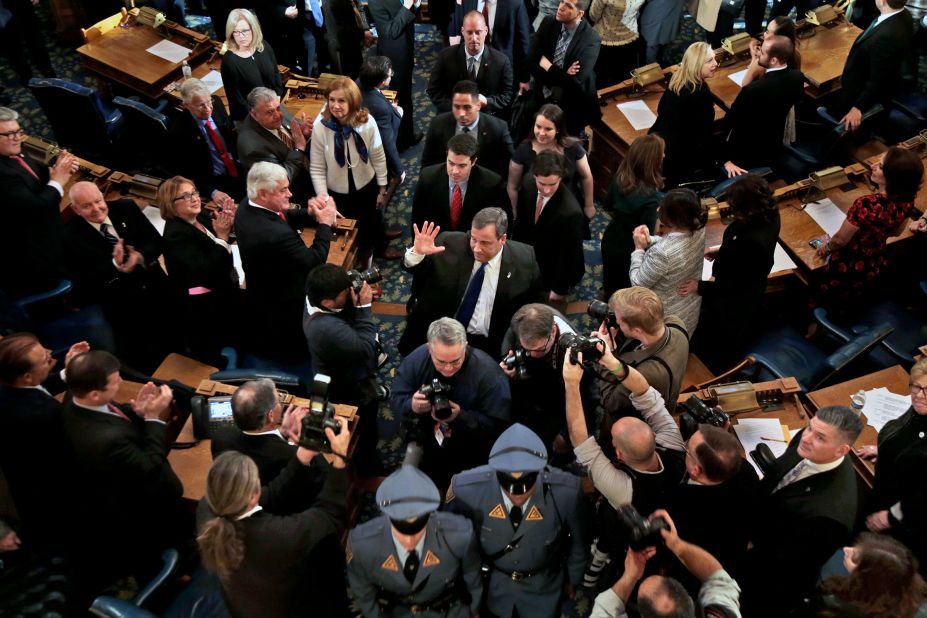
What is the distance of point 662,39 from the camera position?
7.06 metres

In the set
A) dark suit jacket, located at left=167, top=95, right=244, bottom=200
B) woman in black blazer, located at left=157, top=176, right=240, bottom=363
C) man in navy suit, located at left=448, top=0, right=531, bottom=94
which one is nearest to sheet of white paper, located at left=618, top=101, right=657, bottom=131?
man in navy suit, located at left=448, top=0, right=531, bottom=94

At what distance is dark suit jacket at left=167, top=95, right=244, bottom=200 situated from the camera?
524cm

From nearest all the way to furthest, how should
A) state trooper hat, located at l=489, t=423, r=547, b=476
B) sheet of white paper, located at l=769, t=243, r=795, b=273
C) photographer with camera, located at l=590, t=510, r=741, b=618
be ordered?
photographer with camera, located at l=590, t=510, r=741, b=618 < state trooper hat, located at l=489, t=423, r=547, b=476 < sheet of white paper, located at l=769, t=243, r=795, b=273

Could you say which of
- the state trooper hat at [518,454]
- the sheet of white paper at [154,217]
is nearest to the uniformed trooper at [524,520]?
the state trooper hat at [518,454]

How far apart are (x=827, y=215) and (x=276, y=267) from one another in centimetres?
381

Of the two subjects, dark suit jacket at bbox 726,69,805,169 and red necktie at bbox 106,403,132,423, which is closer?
red necktie at bbox 106,403,132,423

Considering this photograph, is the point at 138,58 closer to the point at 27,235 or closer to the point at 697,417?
the point at 27,235

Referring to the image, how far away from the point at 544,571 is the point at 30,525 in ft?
8.54

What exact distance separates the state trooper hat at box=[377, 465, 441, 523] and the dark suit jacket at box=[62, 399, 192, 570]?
1.24m

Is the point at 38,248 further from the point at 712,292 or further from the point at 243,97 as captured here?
the point at 712,292

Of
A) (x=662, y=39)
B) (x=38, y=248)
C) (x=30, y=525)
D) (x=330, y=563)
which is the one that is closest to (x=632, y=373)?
(x=330, y=563)

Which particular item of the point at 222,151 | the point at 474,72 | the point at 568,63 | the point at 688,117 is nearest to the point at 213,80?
the point at 222,151

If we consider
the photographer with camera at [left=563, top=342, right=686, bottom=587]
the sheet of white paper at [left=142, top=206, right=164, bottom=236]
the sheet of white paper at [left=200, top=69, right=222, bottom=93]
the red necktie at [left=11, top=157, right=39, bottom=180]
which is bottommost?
the sheet of white paper at [left=142, top=206, right=164, bottom=236]

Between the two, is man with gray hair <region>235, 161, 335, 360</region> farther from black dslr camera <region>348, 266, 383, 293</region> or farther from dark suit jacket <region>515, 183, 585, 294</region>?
dark suit jacket <region>515, 183, 585, 294</region>
